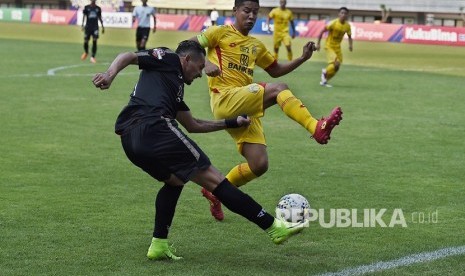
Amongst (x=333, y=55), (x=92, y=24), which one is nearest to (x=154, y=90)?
(x=333, y=55)

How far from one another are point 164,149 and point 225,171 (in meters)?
5.01

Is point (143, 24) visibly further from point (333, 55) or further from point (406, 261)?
point (406, 261)

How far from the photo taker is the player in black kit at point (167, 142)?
704cm

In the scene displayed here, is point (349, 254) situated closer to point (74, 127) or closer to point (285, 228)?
point (285, 228)

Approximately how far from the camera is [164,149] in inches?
276

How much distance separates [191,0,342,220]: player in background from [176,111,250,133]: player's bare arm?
59 cm

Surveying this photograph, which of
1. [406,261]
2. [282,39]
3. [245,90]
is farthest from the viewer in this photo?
[282,39]

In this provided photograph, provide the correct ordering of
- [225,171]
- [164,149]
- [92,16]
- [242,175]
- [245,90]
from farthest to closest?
[92,16]
[225,171]
[242,175]
[245,90]
[164,149]

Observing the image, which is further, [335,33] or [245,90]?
[335,33]

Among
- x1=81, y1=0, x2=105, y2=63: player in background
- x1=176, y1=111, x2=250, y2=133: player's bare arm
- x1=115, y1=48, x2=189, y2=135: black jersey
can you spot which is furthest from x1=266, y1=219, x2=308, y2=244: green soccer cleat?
x1=81, y1=0, x2=105, y2=63: player in background

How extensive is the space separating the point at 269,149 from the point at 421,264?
6.74m

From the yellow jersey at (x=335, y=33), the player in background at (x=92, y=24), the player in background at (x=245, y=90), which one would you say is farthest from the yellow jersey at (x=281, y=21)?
the player in background at (x=245, y=90)

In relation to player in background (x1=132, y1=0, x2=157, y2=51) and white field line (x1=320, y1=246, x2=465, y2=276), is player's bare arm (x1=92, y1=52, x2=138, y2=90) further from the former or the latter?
player in background (x1=132, y1=0, x2=157, y2=51)

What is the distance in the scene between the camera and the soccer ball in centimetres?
772
